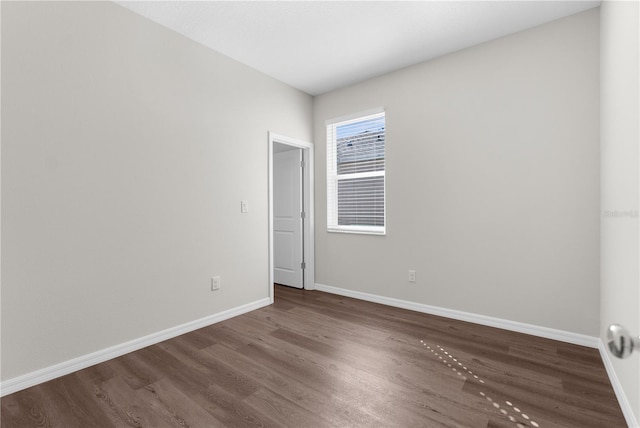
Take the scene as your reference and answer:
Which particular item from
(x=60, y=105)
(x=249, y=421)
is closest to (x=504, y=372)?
(x=249, y=421)

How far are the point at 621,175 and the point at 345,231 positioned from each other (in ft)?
8.64

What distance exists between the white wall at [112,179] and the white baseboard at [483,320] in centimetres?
143

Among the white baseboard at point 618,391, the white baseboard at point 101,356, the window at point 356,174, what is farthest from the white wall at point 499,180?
the white baseboard at point 101,356

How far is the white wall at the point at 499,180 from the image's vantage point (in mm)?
2459

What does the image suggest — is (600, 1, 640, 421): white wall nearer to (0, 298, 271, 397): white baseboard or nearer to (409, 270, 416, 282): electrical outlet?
(409, 270, 416, 282): electrical outlet

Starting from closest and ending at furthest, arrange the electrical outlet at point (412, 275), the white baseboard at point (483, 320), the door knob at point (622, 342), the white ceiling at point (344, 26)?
the door knob at point (622, 342), the white ceiling at point (344, 26), the white baseboard at point (483, 320), the electrical outlet at point (412, 275)

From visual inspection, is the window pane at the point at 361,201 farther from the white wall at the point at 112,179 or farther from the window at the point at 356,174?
the white wall at the point at 112,179

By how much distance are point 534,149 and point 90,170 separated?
11.8 feet

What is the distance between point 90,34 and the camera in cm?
220

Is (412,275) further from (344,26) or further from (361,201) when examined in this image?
(344,26)

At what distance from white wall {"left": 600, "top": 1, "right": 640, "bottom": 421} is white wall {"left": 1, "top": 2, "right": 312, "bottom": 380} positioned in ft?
9.77

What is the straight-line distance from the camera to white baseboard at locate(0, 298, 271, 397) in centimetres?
189

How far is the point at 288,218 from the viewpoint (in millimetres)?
4398

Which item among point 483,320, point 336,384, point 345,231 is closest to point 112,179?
point 336,384
